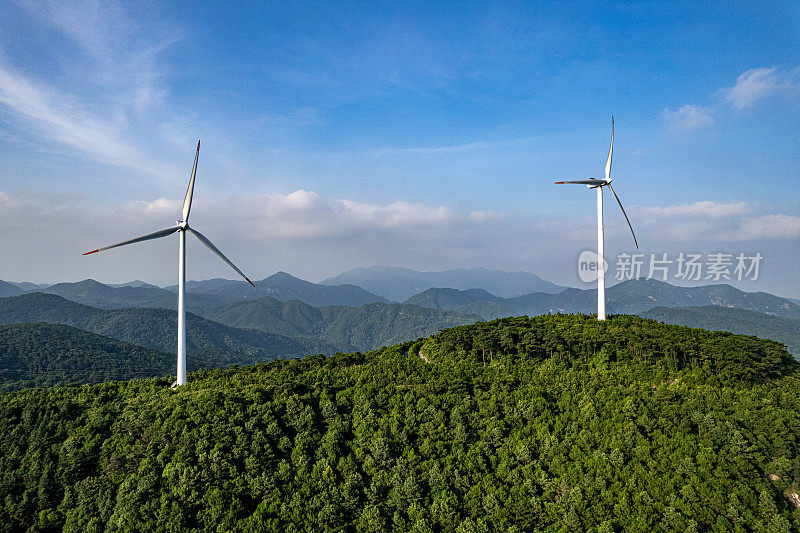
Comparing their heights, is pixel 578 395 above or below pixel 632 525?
above

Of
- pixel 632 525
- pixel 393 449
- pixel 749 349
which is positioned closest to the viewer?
pixel 632 525

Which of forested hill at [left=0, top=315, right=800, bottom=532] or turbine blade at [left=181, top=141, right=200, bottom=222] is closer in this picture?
forested hill at [left=0, top=315, right=800, bottom=532]

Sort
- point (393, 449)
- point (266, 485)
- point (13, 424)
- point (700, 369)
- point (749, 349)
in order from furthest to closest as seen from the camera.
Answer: point (749, 349) → point (700, 369) → point (13, 424) → point (393, 449) → point (266, 485)

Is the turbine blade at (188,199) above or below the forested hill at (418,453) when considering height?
above

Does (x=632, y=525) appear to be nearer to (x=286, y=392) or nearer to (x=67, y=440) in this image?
(x=286, y=392)

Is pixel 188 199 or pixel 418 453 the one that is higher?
pixel 188 199

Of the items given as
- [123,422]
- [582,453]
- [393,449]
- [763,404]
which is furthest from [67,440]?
[763,404]

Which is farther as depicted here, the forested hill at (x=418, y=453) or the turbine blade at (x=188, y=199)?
the turbine blade at (x=188, y=199)

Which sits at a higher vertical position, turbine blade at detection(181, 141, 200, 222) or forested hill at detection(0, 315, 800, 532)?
turbine blade at detection(181, 141, 200, 222)
